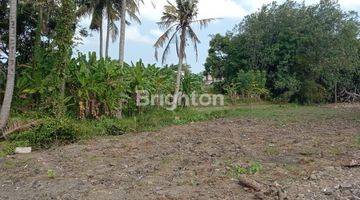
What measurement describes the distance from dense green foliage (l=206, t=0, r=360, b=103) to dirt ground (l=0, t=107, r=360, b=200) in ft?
Result: 53.3

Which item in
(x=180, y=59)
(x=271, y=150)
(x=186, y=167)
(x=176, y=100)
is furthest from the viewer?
(x=176, y=100)

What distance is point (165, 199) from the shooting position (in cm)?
591

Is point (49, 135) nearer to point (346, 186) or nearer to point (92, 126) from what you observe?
point (92, 126)

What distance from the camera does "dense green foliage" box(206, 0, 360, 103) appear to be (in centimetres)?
2848

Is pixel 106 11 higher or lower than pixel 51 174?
higher

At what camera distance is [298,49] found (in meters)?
28.9

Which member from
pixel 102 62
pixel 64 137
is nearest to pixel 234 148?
pixel 64 137

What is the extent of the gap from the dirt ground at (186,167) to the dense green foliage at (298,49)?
53.3 ft

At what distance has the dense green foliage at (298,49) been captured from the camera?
93.5 feet

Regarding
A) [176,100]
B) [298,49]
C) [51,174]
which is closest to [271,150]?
[51,174]

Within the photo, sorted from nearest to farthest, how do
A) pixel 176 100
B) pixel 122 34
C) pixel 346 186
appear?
pixel 346 186
pixel 122 34
pixel 176 100

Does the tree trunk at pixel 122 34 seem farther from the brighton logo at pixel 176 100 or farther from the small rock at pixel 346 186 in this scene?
the small rock at pixel 346 186

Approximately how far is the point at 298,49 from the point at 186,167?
2262 cm

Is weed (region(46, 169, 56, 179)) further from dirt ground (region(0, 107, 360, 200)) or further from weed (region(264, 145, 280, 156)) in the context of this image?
weed (region(264, 145, 280, 156))
